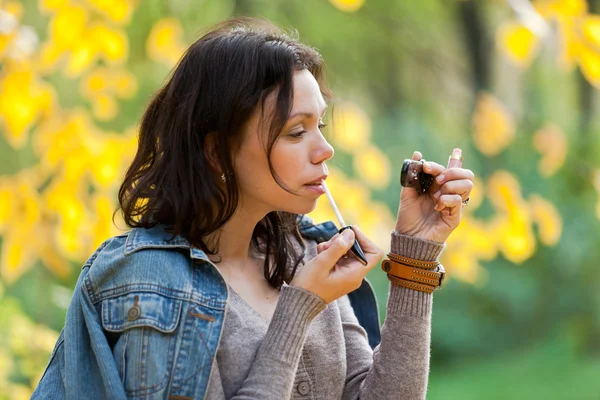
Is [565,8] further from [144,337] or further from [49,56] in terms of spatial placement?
[144,337]

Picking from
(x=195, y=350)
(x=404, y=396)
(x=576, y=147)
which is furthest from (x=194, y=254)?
(x=576, y=147)

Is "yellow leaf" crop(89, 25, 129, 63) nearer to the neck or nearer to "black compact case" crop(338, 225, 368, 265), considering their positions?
the neck

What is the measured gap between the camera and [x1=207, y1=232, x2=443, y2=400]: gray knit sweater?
1.20 meters

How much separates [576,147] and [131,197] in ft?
11.9

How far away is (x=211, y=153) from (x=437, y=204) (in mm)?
390

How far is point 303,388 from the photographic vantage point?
1317 mm

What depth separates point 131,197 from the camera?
129 centimetres

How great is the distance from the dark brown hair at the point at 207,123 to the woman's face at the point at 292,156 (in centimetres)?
1

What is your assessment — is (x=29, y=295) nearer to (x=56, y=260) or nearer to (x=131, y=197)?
(x=56, y=260)

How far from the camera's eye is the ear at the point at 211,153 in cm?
129

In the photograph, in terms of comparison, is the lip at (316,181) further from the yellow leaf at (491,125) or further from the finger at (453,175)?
the yellow leaf at (491,125)

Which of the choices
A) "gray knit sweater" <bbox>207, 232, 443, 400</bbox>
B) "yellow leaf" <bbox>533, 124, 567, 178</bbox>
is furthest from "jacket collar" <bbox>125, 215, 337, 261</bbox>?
"yellow leaf" <bbox>533, 124, 567, 178</bbox>

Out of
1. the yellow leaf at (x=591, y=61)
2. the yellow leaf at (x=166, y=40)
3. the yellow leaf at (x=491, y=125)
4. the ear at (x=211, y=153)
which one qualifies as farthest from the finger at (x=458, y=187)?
the yellow leaf at (x=491, y=125)

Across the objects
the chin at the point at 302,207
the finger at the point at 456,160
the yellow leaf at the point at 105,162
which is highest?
the yellow leaf at the point at 105,162
